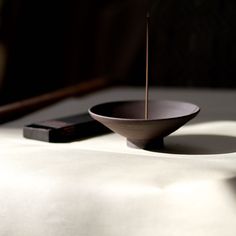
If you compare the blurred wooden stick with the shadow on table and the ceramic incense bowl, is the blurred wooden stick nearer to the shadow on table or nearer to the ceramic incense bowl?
the ceramic incense bowl

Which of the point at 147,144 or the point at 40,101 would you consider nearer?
the point at 147,144

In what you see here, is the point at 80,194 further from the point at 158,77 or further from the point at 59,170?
the point at 158,77

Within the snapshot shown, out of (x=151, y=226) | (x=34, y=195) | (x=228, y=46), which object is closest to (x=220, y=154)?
(x=151, y=226)

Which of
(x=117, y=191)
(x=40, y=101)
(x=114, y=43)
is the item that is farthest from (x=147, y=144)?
(x=114, y=43)

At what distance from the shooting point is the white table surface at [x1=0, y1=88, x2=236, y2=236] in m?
0.80

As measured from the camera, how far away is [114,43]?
2.57 meters

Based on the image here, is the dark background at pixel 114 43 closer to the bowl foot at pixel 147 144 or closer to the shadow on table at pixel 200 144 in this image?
the shadow on table at pixel 200 144

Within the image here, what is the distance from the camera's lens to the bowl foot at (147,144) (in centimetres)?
102

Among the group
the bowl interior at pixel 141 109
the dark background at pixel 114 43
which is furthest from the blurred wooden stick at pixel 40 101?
the bowl interior at pixel 141 109

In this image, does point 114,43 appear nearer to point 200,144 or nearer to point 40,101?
point 40,101

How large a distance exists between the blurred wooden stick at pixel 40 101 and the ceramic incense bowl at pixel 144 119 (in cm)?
38

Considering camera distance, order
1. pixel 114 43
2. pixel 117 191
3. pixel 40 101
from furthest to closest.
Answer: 1. pixel 114 43
2. pixel 40 101
3. pixel 117 191

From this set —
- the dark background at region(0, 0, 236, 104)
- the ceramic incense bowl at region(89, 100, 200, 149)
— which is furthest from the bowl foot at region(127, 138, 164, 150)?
the dark background at region(0, 0, 236, 104)

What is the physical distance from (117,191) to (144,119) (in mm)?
200
